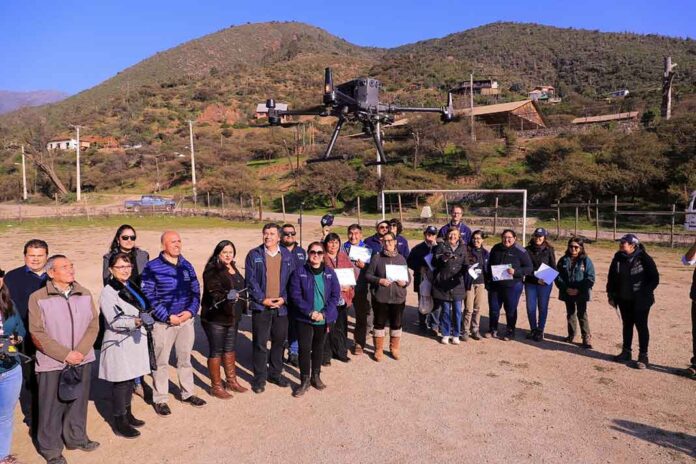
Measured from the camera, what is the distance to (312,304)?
4832mm

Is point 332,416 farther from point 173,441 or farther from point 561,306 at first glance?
point 561,306

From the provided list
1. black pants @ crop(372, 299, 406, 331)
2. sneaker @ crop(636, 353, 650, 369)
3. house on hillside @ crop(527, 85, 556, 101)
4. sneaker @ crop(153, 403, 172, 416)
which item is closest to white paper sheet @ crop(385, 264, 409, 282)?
black pants @ crop(372, 299, 406, 331)

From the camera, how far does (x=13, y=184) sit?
4978 cm

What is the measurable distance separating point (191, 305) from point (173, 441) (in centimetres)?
119

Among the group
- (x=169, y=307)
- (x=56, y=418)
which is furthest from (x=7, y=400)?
(x=169, y=307)

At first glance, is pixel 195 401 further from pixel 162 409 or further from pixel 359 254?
pixel 359 254

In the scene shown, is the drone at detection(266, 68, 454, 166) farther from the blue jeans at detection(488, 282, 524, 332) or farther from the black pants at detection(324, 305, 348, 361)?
the blue jeans at detection(488, 282, 524, 332)

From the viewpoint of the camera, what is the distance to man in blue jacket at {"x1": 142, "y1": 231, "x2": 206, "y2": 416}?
4.34m

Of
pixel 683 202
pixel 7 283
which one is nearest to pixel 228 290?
pixel 7 283

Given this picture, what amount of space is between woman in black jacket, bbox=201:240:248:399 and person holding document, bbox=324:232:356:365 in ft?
4.20

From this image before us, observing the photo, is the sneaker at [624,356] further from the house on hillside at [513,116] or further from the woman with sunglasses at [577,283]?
the house on hillside at [513,116]

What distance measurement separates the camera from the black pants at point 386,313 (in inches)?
226

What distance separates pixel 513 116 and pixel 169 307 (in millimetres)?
42862

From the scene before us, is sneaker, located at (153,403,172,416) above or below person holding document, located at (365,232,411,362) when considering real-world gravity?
below
